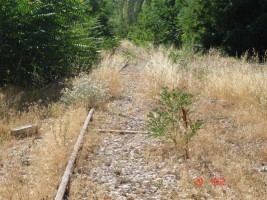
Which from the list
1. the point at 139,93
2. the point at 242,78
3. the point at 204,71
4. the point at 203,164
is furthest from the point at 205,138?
the point at 204,71

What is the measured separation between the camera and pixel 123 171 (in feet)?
16.1

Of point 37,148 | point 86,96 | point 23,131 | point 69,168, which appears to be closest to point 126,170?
point 69,168

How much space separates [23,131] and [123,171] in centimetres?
251

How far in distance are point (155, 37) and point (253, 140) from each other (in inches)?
1118

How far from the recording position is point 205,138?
5945 millimetres

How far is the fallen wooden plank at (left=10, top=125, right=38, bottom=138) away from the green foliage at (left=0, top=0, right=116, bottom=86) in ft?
12.3

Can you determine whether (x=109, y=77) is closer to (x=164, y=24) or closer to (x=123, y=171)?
(x=123, y=171)

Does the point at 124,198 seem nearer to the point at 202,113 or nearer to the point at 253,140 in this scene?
the point at 253,140

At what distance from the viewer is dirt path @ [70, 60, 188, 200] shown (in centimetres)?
425

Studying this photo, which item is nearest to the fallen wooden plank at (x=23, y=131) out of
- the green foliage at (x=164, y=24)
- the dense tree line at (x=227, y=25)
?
the dense tree line at (x=227, y=25)

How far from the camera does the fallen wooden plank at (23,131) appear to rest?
6422mm

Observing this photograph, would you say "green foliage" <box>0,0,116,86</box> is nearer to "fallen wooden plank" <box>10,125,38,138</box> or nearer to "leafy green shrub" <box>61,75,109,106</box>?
"leafy green shrub" <box>61,75,109,106</box>

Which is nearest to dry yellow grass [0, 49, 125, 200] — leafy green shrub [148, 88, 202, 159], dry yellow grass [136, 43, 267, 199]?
leafy green shrub [148, 88, 202, 159]

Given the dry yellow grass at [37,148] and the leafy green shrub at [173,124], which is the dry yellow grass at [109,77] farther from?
the leafy green shrub at [173,124]
